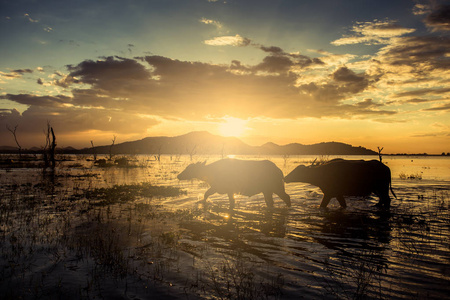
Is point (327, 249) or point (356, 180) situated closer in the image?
point (327, 249)

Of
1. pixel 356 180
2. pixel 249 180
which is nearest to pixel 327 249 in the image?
pixel 249 180

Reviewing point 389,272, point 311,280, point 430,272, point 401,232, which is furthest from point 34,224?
point 401,232

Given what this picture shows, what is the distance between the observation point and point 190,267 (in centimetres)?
611

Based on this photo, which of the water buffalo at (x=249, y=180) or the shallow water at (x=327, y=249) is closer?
the shallow water at (x=327, y=249)

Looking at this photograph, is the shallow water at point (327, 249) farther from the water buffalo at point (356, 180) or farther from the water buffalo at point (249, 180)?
the water buffalo at point (249, 180)

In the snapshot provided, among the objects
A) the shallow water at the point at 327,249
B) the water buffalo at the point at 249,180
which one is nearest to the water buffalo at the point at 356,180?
the shallow water at the point at 327,249

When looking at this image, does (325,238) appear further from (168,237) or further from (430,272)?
(168,237)

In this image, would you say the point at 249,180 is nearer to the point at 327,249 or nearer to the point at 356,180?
the point at 356,180

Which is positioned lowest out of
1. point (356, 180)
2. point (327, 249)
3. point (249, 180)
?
point (327, 249)

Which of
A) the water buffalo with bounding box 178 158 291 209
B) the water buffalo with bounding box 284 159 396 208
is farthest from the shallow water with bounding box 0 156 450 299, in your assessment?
the water buffalo with bounding box 178 158 291 209

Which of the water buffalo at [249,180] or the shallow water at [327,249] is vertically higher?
the water buffalo at [249,180]

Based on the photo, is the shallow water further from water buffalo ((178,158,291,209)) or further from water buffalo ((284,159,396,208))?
water buffalo ((178,158,291,209))

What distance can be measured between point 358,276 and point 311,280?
3.24 ft

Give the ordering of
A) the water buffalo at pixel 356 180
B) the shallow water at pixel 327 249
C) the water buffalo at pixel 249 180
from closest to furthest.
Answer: the shallow water at pixel 327 249, the water buffalo at pixel 356 180, the water buffalo at pixel 249 180
